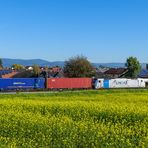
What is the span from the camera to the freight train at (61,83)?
84.4m

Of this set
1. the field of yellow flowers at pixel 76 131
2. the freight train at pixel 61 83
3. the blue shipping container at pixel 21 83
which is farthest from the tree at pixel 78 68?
the field of yellow flowers at pixel 76 131

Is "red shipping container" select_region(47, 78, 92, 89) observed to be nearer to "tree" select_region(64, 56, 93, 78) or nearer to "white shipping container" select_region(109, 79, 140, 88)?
"white shipping container" select_region(109, 79, 140, 88)

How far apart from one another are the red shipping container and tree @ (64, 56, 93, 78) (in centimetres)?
2959

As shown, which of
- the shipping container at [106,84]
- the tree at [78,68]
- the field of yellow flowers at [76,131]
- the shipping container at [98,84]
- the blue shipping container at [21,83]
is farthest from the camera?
the tree at [78,68]

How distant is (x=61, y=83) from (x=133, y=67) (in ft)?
215

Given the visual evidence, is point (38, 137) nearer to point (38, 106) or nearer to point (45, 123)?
point (45, 123)

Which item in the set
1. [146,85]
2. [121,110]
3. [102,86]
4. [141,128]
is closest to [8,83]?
[102,86]

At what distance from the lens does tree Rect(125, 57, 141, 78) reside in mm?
151875

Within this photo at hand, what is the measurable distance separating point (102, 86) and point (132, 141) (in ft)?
265

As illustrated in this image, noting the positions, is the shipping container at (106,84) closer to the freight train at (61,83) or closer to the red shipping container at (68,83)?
the freight train at (61,83)

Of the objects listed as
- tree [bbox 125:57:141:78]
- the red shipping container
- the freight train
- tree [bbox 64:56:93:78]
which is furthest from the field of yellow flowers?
tree [bbox 125:57:141:78]

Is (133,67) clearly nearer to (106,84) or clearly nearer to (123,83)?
(123,83)

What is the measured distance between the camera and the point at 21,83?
86250mm

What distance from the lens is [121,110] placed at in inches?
1077
